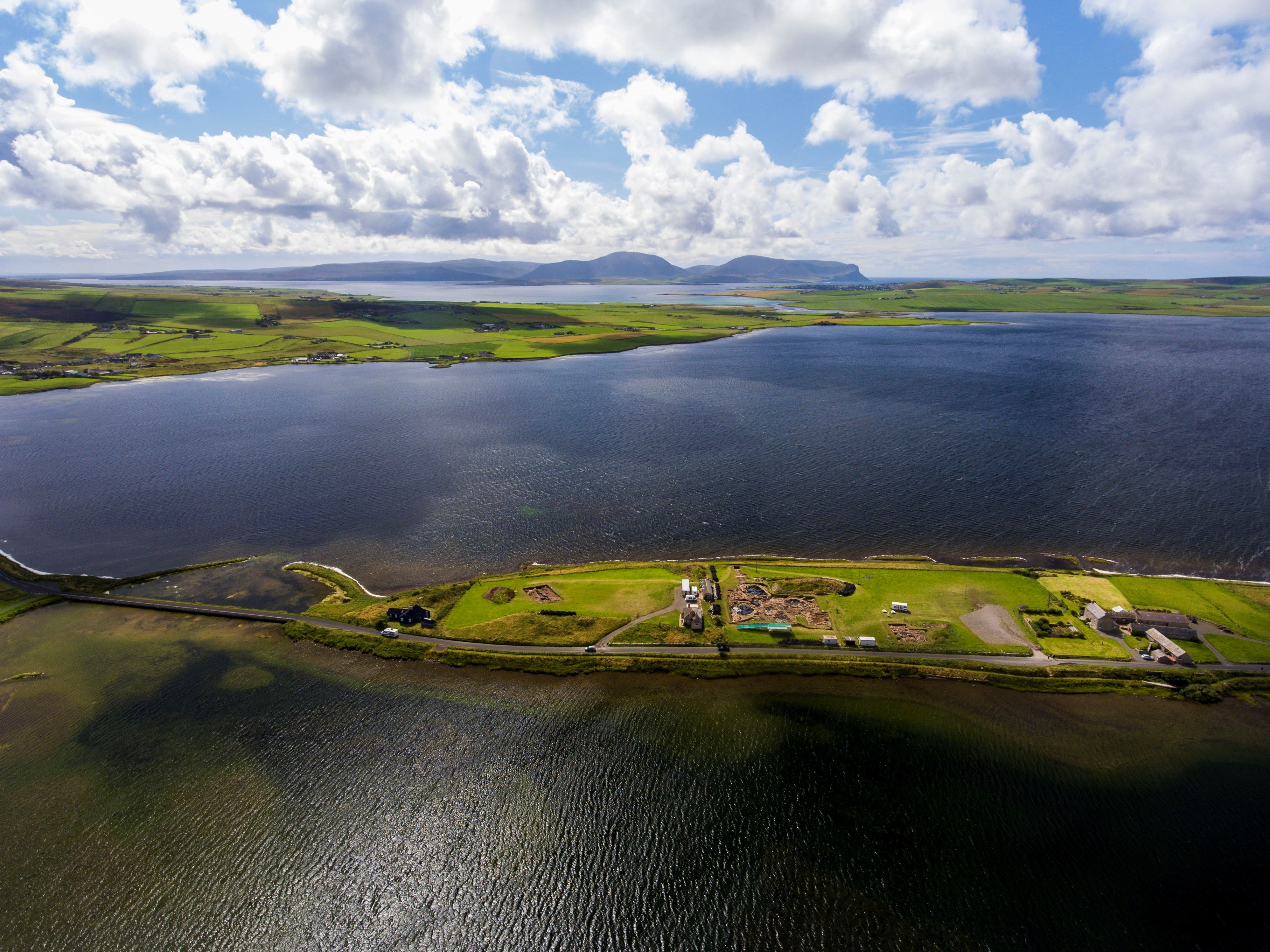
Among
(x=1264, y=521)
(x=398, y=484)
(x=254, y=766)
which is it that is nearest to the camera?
(x=254, y=766)

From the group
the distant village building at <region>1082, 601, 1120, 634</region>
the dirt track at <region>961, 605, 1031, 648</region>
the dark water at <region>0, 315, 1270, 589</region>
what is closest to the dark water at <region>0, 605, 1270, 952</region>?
the dirt track at <region>961, 605, 1031, 648</region>

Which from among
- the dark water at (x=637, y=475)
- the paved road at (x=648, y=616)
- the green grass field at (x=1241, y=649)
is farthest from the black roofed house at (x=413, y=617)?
the green grass field at (x=1241, y=649)

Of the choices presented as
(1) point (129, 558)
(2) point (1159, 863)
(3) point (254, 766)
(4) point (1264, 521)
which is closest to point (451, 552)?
(3) point (254, 766)

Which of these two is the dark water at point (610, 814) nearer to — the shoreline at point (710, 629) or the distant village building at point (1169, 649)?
the shoreline at point (710, 629)

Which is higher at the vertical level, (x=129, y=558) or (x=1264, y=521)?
(x=1264, y=521)

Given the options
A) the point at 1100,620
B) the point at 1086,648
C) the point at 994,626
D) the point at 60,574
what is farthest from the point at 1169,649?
the point at 60,574

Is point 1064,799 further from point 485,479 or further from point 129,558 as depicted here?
point 129,558
